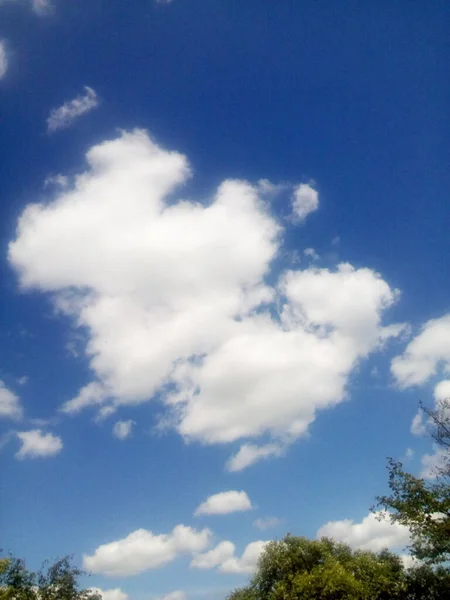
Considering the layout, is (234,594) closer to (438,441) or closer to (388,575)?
(388,575)

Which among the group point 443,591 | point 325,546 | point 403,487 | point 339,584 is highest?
point 403,487

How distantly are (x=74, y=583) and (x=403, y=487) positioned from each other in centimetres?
5151

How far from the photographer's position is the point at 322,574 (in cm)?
5641

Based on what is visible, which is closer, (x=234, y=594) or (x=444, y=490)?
(x=444, y=490)

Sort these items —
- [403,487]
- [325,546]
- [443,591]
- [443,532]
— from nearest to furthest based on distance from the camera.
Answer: [443,532] → [403,487] → [443,591] → [325,546]

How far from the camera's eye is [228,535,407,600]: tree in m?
54.7

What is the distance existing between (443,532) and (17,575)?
55.7m

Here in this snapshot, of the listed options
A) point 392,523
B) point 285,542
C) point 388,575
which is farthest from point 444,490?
point 285,542

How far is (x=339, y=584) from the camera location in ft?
177

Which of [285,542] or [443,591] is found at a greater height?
[285,542]

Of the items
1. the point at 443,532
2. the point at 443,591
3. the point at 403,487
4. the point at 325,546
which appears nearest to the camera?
the point at 443,532

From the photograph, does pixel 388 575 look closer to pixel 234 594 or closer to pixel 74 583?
pixel 234 594

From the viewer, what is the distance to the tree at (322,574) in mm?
54719

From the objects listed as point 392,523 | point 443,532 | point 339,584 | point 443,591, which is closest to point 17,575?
point 339,584
